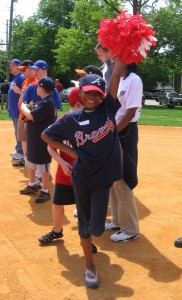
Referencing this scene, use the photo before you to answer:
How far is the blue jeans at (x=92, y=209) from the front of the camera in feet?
10.7

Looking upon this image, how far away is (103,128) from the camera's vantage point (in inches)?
127

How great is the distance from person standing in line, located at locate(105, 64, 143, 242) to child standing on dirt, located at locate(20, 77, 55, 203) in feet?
4.59

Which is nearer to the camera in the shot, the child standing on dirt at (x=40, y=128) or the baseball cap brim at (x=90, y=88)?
the baseball cap brim at (x=90, y=88)

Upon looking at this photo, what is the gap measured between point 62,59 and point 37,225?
3906cm

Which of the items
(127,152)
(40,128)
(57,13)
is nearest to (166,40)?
(57,13)

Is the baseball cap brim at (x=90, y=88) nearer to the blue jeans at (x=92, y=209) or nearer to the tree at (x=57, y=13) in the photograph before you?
the blue jeans at (x=92, y=209)

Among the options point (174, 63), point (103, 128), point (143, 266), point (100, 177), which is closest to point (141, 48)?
point (103, 128)

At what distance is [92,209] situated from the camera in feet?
10.8

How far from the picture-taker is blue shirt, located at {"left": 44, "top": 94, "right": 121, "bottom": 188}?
3.22m

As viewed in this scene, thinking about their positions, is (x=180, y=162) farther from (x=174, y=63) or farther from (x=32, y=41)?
(x=32, y=41)

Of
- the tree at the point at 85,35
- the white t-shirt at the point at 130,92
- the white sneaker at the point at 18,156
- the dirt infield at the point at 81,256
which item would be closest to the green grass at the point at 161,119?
the white sneaker at the point at 18,156

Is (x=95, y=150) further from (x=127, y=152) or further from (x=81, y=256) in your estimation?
(x=81, y=256)

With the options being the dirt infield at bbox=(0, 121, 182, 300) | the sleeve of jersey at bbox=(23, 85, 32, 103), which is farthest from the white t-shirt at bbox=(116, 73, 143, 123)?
the sleeve of jersey at bbox=(23, 85, 32, 103)

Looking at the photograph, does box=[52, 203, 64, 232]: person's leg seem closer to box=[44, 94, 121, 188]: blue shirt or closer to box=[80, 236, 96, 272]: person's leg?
box=[80, 236, 96, 272]: person's leg
